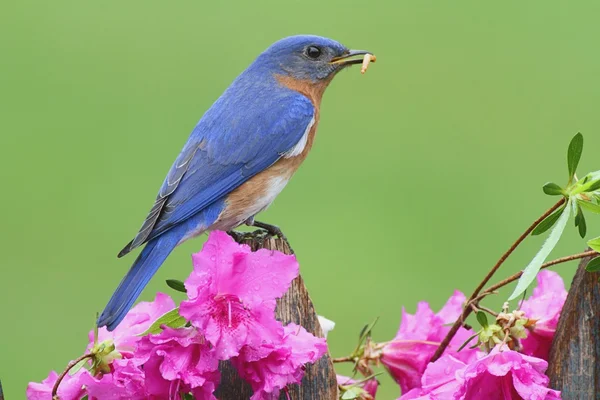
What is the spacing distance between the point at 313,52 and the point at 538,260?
2117mm

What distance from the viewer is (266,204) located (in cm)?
351

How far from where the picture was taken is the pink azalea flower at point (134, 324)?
228 centimetres

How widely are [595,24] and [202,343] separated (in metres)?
9.74

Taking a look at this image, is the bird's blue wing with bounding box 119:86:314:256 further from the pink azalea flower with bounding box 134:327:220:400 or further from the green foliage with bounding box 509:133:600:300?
the green foliage with bounding box 509:133:600:300

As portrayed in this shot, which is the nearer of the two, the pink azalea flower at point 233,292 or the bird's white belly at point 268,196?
the pink azalea flower at point 233,292

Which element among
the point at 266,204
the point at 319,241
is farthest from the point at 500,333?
the point at 319,241

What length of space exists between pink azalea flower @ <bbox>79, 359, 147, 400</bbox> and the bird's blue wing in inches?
37.1

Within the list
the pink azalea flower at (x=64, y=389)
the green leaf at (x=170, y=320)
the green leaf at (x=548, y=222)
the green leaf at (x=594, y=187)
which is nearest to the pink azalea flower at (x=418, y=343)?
the green leaf at (x=548, y=222)

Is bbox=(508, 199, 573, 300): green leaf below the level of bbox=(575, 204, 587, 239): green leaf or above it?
below

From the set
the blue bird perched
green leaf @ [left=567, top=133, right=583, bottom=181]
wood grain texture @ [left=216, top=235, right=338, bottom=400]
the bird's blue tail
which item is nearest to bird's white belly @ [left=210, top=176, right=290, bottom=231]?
the blue bird perched

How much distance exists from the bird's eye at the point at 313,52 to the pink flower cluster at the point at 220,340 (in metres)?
2.03

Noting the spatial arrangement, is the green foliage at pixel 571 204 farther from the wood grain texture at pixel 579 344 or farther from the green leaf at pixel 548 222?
the wood grain texture at pixel 579 344

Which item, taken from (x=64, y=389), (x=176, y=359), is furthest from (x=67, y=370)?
(x=176, y=359)

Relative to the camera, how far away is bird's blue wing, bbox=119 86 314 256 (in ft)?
10.7
